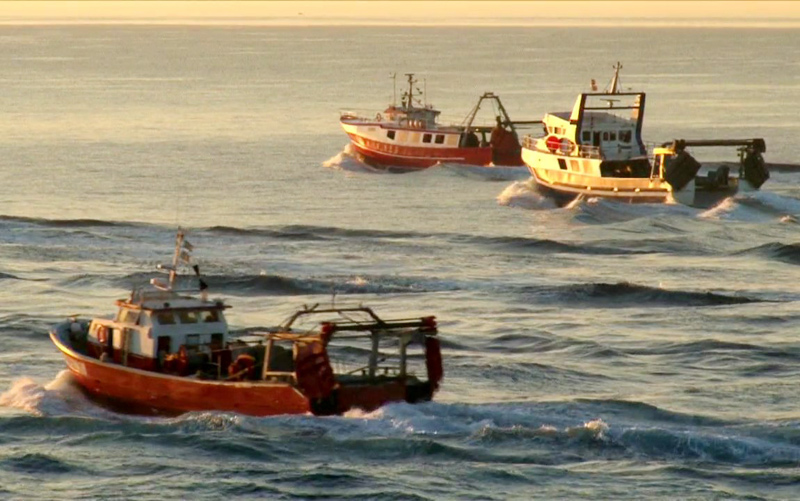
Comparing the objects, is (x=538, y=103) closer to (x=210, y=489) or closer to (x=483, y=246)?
(x=483, y=246)

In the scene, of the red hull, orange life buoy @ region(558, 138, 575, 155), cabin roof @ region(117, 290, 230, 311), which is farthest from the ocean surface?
orange life buoy @ region(558, 138, 575, 155)

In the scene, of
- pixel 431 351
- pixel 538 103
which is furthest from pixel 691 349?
pixel 538 103

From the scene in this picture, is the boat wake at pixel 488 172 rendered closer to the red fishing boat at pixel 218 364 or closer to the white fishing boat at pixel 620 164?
the white fishing boat at pixel 620 164

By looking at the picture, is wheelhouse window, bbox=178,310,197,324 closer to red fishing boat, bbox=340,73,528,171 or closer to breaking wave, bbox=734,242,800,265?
breaking wave, bbox=734,242,800,265

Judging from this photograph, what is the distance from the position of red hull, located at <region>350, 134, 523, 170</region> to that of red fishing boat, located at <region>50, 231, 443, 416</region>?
5899 centimetres

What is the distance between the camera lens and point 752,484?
34281mm

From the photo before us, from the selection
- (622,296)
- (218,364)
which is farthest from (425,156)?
(218,364)

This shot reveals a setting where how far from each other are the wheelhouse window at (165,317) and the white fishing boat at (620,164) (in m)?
44.1

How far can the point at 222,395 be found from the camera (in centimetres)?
3841

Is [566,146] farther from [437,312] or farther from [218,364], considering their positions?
[218,364]

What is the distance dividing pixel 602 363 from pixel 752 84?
497 feet

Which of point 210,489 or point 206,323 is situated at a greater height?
point 206,323

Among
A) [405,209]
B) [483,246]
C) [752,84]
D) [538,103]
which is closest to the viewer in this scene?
[483,246]

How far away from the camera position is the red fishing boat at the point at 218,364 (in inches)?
1474
